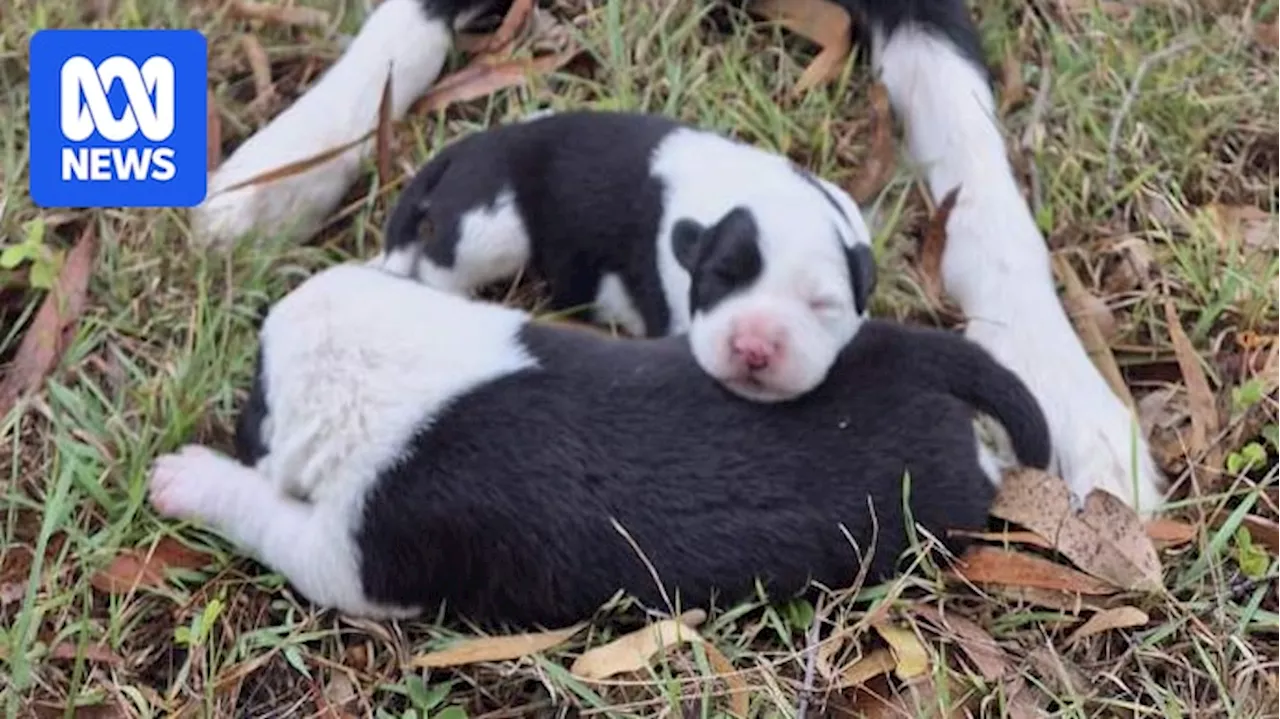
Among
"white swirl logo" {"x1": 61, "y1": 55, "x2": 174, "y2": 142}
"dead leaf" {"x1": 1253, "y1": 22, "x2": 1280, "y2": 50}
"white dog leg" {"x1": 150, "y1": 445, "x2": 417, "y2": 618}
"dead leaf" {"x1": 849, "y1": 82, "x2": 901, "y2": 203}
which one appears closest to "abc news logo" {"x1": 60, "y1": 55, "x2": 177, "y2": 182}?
"white swirl logo" {"x1": 61, "y1": 55, "x2": 174, "y2": 142}

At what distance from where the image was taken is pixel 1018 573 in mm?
2248

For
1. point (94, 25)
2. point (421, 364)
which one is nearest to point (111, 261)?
point (94, 25)

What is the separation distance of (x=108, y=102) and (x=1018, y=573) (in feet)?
5.25

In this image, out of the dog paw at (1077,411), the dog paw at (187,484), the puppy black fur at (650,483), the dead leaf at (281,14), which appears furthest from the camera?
the dead leaf at (281,14)

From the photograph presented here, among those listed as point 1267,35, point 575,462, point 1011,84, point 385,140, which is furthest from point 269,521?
point 1267,35

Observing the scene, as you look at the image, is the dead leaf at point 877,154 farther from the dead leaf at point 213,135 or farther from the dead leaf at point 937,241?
the dead leaf at point 213,135

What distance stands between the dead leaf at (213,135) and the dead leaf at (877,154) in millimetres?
1060

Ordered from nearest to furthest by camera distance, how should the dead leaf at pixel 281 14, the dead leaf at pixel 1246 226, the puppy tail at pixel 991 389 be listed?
the puppy tail at pixel 991 389 → the dead leaf at pixel 1246 226 → the dead leaf at pixel 281 14

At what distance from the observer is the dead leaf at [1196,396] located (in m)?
2.48

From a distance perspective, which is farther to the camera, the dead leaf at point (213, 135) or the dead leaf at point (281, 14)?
the dead leaf at point (281, 14)

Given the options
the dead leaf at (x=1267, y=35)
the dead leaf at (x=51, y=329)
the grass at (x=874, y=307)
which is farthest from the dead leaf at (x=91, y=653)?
the dead leaf at (x=1267, y=35)

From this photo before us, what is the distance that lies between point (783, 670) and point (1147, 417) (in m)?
0.78

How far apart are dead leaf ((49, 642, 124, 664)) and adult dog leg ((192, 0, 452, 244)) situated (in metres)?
0.75

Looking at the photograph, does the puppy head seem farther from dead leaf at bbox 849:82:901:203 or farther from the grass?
dead leaf at bbox 849:82:901:203
